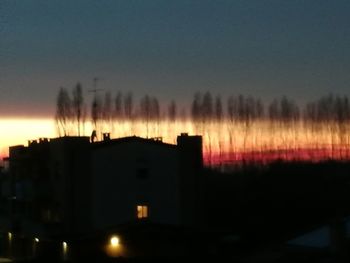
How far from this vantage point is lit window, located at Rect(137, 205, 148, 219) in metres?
42.6

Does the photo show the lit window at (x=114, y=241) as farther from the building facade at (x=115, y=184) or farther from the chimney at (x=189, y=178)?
the chimney at (x=189, y=178)

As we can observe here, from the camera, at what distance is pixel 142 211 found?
42.8m

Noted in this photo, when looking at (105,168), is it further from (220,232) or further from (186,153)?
(220,232)

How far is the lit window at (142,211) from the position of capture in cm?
4256

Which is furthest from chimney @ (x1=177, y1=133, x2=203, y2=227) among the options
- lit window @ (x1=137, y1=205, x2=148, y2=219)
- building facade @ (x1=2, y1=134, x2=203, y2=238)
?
lit window @ (x1=137, y1=205, x2=148, y2=219)

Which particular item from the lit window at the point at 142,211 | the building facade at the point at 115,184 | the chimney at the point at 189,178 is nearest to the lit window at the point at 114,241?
the building facade at the point at 115,184

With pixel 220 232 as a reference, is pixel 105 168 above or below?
above

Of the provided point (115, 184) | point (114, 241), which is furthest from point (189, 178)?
point (114, 241)

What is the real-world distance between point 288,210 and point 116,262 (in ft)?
136

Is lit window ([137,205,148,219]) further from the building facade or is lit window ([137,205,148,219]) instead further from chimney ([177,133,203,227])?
chimney ([177,133,203,227])

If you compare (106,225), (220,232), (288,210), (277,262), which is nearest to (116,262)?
(277,262)

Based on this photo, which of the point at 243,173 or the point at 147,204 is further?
the point at 243,173

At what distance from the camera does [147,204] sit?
140ft

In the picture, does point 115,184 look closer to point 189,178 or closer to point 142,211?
point 142,211
